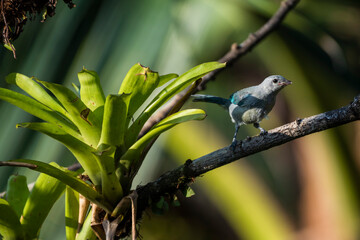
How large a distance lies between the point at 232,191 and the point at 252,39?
94 cm

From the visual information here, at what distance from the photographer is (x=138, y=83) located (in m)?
0.95

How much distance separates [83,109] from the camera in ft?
2.98

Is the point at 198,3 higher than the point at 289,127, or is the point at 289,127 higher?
the point at 198,3

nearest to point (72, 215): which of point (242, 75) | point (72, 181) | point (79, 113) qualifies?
point (72, 181)

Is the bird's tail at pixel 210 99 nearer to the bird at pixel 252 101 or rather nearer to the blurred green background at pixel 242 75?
the bird at pixel 252 101

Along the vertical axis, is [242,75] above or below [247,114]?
above

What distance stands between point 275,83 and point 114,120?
31.7 inches

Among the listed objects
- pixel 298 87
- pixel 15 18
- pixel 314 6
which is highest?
pixel 314 6

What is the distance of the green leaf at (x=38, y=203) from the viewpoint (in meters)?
1.04

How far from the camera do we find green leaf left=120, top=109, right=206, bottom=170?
0.91 m

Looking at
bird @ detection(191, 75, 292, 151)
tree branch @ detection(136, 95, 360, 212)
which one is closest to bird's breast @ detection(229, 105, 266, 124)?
bird @ detection(191, 75, 292, 151)

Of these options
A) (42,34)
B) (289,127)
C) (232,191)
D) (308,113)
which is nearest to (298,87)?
(308,113)

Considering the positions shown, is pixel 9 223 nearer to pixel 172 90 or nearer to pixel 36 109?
pixel 36 109

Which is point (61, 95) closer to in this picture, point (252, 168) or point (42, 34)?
point (42, 34)
